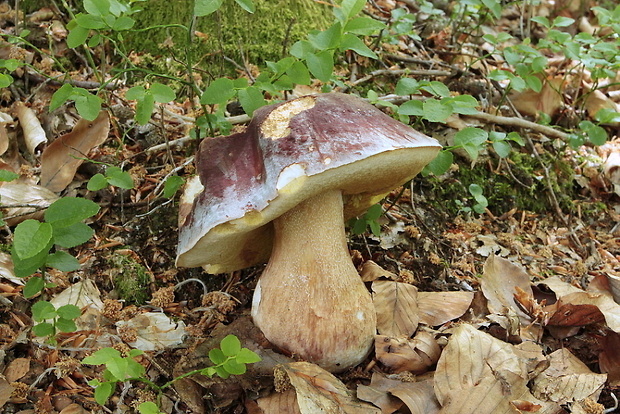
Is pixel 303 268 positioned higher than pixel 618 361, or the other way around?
pixel 303 268

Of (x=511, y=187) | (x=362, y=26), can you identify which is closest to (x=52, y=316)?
(x=362, y=26)

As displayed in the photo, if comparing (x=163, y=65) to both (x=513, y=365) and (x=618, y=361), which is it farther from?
(x=618, y=361)

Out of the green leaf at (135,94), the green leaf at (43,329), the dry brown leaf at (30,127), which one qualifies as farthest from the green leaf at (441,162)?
the dry brown leaf at (30,127)

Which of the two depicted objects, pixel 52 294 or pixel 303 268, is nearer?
pixel 303 268

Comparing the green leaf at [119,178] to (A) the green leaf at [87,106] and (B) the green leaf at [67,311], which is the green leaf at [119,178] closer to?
(A) the green leaf at [87,106]

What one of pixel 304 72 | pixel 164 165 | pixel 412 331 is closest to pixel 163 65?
pixel 164 165

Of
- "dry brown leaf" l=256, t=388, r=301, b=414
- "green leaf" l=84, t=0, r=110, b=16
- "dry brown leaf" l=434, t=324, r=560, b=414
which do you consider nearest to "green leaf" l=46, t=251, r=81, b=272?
"dry brown leaf" l=256, t=388, r=301, b=414

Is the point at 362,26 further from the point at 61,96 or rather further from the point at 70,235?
the point at 70,235
